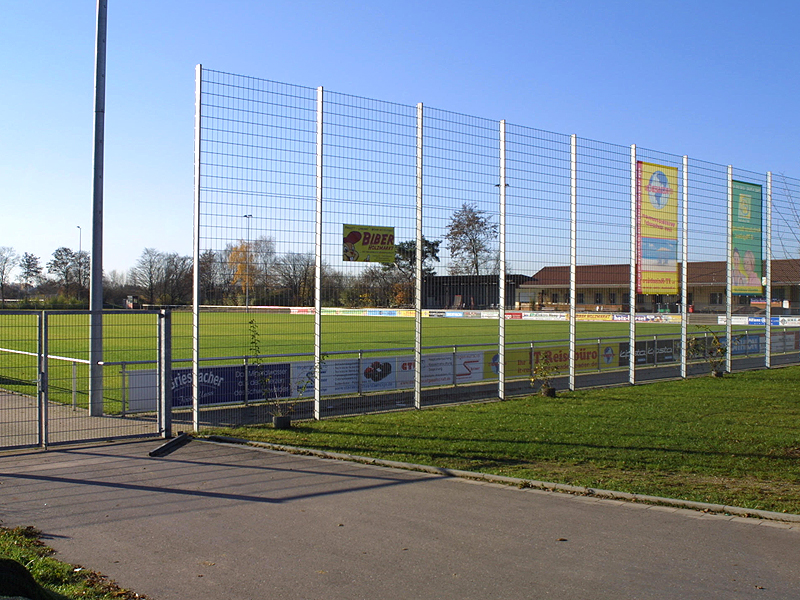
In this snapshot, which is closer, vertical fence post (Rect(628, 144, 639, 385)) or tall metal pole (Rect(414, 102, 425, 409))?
tall metal pole (Rect(414, 102, 425, 409))

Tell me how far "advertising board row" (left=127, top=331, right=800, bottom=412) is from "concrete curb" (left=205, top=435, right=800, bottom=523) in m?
2.67

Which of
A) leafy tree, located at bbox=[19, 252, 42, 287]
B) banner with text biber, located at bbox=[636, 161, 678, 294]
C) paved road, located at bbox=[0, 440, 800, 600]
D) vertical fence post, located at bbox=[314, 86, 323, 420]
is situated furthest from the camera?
leafy tree, located at bbox=[19, 252, 42, 287]

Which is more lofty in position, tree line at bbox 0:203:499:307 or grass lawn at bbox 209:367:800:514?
tree line at bbox 0:203:499:307

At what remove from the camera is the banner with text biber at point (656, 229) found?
17.8 m

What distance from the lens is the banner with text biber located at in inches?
699

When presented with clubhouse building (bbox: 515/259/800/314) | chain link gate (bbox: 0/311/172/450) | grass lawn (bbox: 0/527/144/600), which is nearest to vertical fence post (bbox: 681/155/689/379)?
clubhouse building (bbox: 515/259/800/314)

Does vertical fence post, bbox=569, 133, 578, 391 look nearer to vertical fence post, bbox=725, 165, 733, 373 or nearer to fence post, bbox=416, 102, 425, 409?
fence post, bbox=416, 102, 425, 409

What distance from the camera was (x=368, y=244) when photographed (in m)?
12.7

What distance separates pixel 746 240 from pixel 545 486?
57.4 ft

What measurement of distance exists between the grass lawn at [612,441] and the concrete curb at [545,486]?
0.18 meters

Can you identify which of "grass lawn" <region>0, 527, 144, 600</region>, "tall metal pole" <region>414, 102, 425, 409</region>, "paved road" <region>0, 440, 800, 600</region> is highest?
"tall metal pole" <region>414, 102, 425, 409</region>

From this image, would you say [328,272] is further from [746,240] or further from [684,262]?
[746,240]

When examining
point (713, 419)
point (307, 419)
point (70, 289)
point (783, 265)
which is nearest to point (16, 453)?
point (307, 419)

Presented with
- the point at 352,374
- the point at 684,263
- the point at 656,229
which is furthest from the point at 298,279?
the point at 684,263
